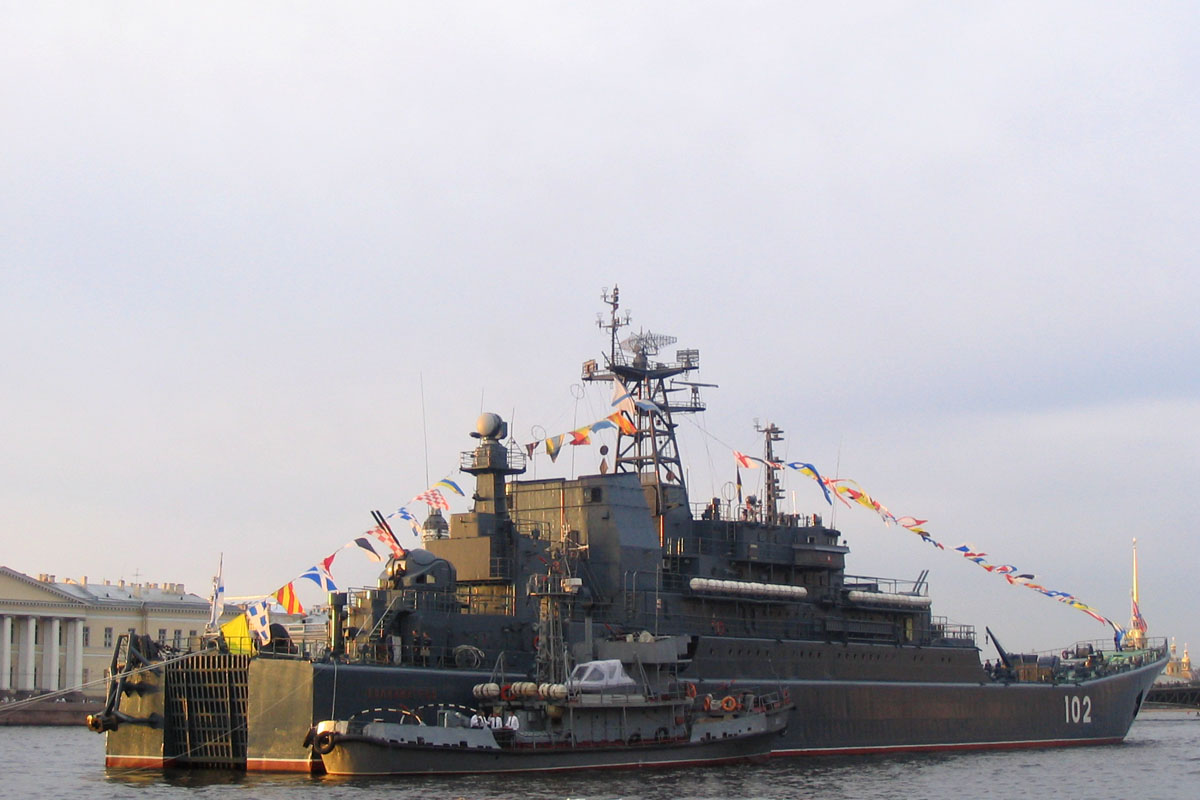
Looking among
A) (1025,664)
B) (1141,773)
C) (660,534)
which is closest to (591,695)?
(660,534)

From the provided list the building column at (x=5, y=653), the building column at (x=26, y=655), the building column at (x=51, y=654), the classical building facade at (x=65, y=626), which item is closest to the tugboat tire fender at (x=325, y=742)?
the classical building facade at (x=65, y=626)

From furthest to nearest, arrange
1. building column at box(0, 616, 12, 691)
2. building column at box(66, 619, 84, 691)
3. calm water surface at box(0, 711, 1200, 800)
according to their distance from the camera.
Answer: building column at box(66, 619, 84, 691)
building column at box(0, 616, 12, 691)
calm water surface at box(0, 711, 1200, 800)

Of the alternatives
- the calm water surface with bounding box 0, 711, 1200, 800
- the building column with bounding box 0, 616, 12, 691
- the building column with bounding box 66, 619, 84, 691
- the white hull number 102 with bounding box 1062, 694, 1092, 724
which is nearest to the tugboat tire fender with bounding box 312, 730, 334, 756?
the calm water surface with bounding box 0, 711, 1200, 800

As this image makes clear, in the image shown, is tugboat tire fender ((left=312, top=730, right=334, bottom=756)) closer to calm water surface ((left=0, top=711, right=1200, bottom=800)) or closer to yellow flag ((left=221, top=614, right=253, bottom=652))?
calm water surface ((left=0, top=711, right=1200, bottom=800))

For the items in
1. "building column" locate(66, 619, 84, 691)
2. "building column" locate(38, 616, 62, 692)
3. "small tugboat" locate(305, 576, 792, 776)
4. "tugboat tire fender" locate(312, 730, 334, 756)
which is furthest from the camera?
"building column" locate(66, 619, 84, 691)

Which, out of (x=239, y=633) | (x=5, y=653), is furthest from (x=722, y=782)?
(x=5, y=653)

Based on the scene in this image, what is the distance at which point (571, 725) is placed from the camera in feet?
122

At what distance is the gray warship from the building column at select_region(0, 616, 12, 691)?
50068mm

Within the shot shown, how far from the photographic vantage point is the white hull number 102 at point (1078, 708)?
5597 centimetres

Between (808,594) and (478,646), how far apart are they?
47.3 feet

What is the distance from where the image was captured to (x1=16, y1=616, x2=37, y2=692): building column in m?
86.9

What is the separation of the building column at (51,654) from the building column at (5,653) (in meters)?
2.02

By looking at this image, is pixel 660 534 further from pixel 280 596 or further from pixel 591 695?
pixel 280 596

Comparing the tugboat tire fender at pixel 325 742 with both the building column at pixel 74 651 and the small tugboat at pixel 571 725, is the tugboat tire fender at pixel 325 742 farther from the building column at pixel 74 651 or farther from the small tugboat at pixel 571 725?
the building column at pixel 74 651
